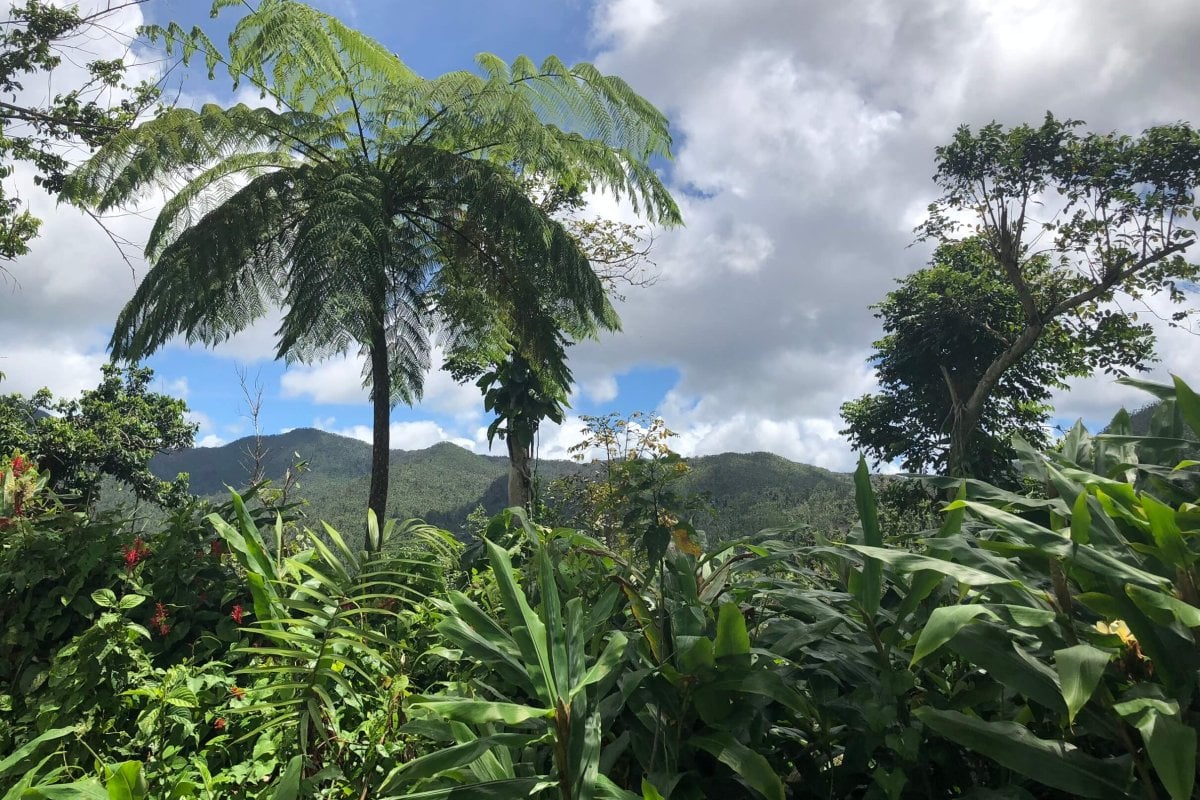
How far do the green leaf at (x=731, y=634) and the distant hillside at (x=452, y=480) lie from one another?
21539 mm

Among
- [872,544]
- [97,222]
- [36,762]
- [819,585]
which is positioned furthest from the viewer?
[97,222]

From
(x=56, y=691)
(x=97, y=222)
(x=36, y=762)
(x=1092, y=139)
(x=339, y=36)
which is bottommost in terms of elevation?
(x=36, y=762)

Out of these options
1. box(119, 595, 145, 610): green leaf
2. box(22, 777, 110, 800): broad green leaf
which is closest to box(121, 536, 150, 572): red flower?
box(119, 595, 145, 610): green leaf

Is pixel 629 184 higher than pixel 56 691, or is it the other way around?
pixel 629 184

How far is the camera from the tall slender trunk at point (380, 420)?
707 cm

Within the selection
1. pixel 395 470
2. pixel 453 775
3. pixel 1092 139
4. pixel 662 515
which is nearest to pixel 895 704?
pixel 453 775

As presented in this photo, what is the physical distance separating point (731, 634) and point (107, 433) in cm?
1770

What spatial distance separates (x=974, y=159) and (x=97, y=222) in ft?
47.8

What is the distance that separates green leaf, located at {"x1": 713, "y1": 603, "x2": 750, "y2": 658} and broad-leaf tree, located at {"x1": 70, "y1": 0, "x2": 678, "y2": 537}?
6.16 metres

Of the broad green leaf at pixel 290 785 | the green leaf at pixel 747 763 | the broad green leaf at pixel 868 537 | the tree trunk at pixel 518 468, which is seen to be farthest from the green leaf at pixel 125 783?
the tree trunk at pixel 518 468

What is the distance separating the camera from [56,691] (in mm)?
1451

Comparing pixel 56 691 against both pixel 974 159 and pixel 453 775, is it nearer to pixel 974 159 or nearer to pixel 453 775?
pixel 453 775

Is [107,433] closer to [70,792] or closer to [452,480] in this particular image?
[70,792]

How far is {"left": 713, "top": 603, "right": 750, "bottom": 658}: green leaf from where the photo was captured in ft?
2.88
